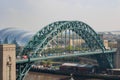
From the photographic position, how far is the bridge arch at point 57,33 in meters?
45.7

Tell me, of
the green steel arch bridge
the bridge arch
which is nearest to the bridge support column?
the green steel arch bridge

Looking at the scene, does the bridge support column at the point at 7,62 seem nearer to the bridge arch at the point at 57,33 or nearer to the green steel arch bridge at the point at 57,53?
the green steel arch bridge at the point at 57,53

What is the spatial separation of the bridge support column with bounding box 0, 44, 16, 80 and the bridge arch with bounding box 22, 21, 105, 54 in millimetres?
8281

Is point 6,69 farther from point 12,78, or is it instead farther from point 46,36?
point 46,36

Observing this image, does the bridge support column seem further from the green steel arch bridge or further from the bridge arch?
the bridge arch

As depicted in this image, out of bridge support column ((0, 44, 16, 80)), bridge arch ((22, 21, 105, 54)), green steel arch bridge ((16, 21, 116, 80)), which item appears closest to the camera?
bridge support column ((0, 44, 16, 80))

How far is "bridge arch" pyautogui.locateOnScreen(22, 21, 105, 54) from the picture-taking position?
4566 cm

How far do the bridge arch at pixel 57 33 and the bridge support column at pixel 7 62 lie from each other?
8281mm

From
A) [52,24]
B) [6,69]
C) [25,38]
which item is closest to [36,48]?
[52,24]

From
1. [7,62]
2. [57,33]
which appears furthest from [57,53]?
[7,62]

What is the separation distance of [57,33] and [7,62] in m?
16.4

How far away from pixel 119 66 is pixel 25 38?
5547 cm

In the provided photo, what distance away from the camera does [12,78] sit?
35656 millimetres

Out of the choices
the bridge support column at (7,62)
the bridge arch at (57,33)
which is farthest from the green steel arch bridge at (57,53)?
the bridge support column at (7,62)
